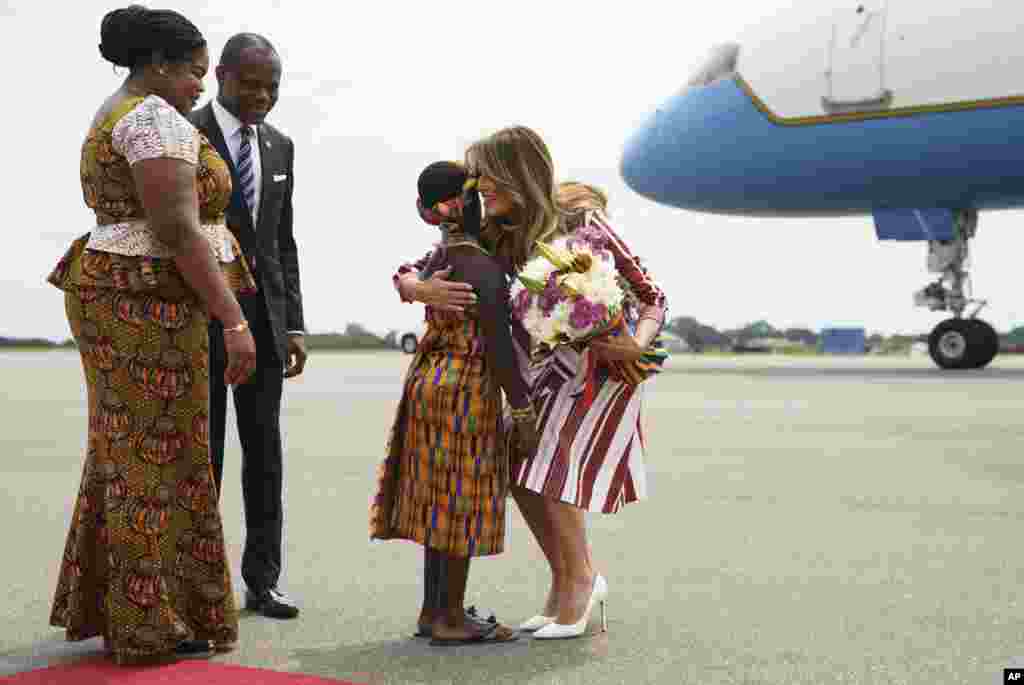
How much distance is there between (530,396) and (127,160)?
4.22ft

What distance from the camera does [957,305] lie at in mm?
19453

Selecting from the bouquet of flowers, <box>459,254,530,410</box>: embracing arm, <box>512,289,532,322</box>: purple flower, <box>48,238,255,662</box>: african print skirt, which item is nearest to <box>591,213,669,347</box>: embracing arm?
the bouquet of flowers

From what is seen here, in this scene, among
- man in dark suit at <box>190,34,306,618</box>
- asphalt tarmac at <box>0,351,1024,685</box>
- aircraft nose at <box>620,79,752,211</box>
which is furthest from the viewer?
aircraft nose at <box>620,79,752,211</box>

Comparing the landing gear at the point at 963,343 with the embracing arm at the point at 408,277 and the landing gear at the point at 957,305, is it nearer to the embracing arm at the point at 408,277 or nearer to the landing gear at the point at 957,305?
the landing gear at the point at 957,305

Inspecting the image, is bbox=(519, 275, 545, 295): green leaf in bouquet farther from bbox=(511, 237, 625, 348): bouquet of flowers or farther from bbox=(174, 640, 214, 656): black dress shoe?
bbox=(174, 640, 214, 656): black dress shoe

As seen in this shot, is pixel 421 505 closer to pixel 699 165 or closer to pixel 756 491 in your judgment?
pixel 756 491

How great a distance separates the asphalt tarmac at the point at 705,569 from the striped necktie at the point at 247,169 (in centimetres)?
131

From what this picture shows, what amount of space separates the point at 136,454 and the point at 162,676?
22.3 inches

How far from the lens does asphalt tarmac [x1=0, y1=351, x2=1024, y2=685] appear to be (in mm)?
3211

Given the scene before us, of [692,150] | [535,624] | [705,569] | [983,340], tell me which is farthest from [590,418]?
[983,340]

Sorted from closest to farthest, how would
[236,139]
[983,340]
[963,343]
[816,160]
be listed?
1. [236,139]
2. [816,160]
3. [983,340]
4. [963,343]

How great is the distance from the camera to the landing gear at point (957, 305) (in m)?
19.3

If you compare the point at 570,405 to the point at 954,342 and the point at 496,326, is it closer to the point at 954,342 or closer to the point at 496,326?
the point at 496,326

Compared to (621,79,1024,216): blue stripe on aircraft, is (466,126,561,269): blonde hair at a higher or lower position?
lower
